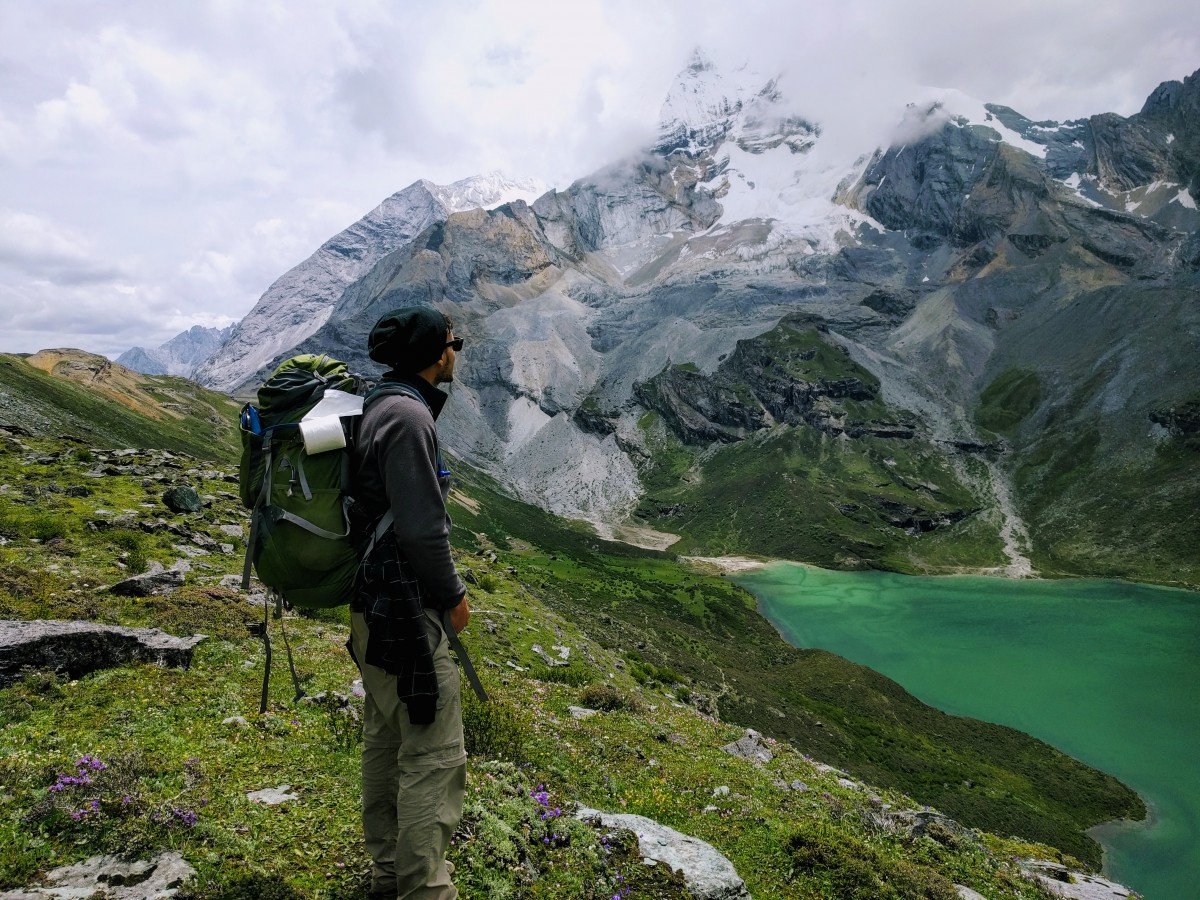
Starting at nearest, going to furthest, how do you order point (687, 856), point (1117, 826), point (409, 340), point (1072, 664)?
1. point (409, 340)
2. point (687, 856)
3. point (1117, 826)
4. point (1072, 664)

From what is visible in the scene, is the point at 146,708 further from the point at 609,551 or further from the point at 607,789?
the point at 609,551

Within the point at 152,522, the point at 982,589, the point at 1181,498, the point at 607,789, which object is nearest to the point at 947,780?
the point at 607,789

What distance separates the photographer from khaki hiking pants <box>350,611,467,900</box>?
4750 millimetres

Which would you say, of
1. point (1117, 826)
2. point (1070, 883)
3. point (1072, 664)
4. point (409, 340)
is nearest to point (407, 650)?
point (409, 340)

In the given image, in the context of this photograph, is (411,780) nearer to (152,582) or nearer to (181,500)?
(152,582)

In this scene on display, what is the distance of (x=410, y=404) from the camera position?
205 inches

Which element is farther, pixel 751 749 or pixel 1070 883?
pixel 751 749

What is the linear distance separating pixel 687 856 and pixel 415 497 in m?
6.12

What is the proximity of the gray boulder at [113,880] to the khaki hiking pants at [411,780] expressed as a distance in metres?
1.70

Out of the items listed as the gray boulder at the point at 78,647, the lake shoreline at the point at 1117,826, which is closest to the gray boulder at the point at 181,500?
the gray boulder at the point at 78,647

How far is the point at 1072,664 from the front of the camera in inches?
3563

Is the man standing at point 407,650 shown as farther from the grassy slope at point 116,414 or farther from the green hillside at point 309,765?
the grassy slope at point 116,414

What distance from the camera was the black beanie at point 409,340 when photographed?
18.6 ft

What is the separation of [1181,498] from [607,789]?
9364 inches
